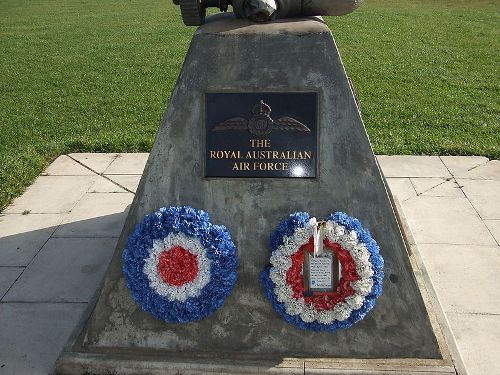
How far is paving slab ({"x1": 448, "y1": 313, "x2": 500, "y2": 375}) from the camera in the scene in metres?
3.84

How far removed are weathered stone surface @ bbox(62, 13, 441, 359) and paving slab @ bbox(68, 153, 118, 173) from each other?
3567 mm

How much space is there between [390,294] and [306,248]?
686 millimetres

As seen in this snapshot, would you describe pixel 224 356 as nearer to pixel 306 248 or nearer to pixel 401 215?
pixel 306 248

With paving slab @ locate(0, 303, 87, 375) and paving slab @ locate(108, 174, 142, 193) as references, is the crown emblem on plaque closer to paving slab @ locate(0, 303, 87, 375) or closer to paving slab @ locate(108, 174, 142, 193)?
paving slab @ locate(0, 303, 87, 375)

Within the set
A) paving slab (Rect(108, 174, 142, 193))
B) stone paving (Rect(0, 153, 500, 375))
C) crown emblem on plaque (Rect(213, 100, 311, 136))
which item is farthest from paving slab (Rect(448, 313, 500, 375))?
paving slab (Rect(108, 174, 142, 193))

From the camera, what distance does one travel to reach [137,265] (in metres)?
3.67

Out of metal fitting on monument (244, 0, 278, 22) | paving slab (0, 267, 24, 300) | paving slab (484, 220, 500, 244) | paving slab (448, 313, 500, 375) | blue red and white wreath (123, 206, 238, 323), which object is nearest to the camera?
metal fitting on monument (244, 0, 278, 22)

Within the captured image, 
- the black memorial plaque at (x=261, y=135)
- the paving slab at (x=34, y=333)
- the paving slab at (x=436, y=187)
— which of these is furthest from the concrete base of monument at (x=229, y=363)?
the paving slab at (x=436, y=187)

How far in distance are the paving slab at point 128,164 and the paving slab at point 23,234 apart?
125 cm

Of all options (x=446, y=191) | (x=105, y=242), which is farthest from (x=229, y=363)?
(x=446, y=191)

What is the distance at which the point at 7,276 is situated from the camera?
4988mm

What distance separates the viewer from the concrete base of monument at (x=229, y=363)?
144 inches

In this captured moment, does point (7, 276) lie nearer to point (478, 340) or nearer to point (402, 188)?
point (478, 340)

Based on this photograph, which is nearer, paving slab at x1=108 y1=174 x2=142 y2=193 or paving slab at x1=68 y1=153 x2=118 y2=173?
paving slab at x1=108 y1=174 x2=142 y2=193
